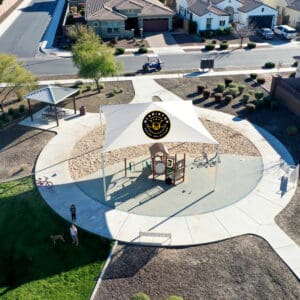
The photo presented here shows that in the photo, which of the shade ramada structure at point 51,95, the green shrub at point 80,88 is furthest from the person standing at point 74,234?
the green shrub at point 80,88

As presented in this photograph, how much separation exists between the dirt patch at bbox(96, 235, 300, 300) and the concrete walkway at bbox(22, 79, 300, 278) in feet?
1.87

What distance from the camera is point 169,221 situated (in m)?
18.1

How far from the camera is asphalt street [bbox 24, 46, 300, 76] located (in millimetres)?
38969

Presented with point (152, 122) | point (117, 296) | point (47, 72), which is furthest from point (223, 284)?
point (47, 72)

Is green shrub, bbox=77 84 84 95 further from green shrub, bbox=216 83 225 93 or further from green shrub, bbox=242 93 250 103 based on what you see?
green shrub, bbox=242 93 250 103

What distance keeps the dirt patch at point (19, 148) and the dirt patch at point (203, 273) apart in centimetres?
922

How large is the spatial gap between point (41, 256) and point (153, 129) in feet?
26.7

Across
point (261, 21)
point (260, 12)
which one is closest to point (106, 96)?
point (260, 12)

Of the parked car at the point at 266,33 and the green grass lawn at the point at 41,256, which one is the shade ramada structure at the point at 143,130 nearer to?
the green grass lawn at the point at 41,256

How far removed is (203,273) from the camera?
49.9ft

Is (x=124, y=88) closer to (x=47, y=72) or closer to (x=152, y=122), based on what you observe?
(x=47, y=72)

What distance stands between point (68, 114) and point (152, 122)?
1150cm

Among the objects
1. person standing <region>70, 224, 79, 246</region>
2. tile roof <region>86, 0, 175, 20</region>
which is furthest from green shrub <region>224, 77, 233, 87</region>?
person standing <region>70, 224, 79, 246</region>

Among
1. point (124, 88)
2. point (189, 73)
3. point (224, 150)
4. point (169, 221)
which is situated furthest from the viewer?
point (189, 73)
